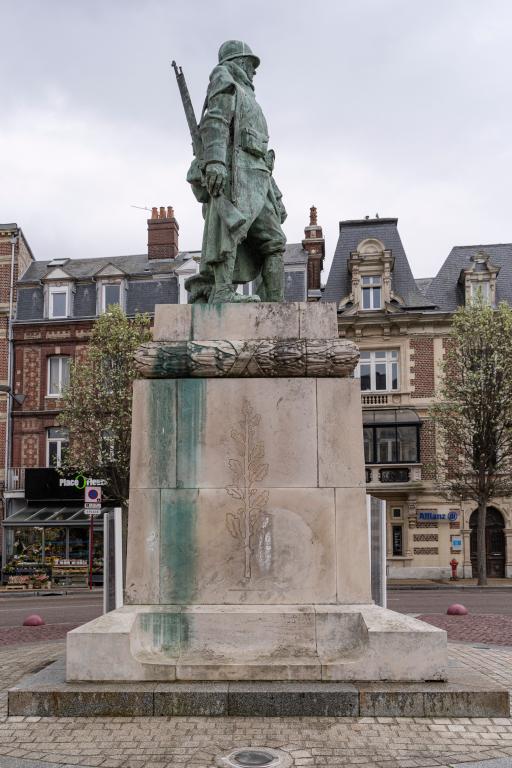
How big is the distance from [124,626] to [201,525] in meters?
1.11

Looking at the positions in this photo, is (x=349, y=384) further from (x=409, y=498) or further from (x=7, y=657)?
(x=409, y=498)

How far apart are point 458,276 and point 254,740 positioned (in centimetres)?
3256

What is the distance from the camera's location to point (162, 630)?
6719 millimetres

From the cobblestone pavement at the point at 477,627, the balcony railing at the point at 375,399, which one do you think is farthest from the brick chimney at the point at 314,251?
the cobblestone pavement at the point at 477,627

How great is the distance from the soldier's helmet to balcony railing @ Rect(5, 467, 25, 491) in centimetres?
2757

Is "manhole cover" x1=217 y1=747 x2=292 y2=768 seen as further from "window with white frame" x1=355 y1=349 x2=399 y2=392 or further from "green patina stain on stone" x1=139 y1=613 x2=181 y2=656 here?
"window with white frame" x1=355 y1=349 x2=399 y2=392

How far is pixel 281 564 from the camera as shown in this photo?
7035 mm

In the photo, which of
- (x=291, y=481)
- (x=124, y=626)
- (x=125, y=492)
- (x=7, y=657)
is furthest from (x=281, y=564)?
(x=125, y=492)

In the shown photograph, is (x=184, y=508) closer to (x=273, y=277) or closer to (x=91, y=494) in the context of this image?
(x=273, y=277)

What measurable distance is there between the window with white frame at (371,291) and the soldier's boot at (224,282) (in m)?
26.8

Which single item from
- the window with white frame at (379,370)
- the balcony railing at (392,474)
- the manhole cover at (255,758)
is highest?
the window with white frame at (379,370)

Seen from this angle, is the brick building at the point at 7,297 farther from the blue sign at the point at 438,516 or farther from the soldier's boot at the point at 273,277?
the soldier's boot at the point at 273,277

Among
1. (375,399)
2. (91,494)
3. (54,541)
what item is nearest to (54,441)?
(54,541)

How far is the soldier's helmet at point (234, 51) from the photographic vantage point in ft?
28.6
